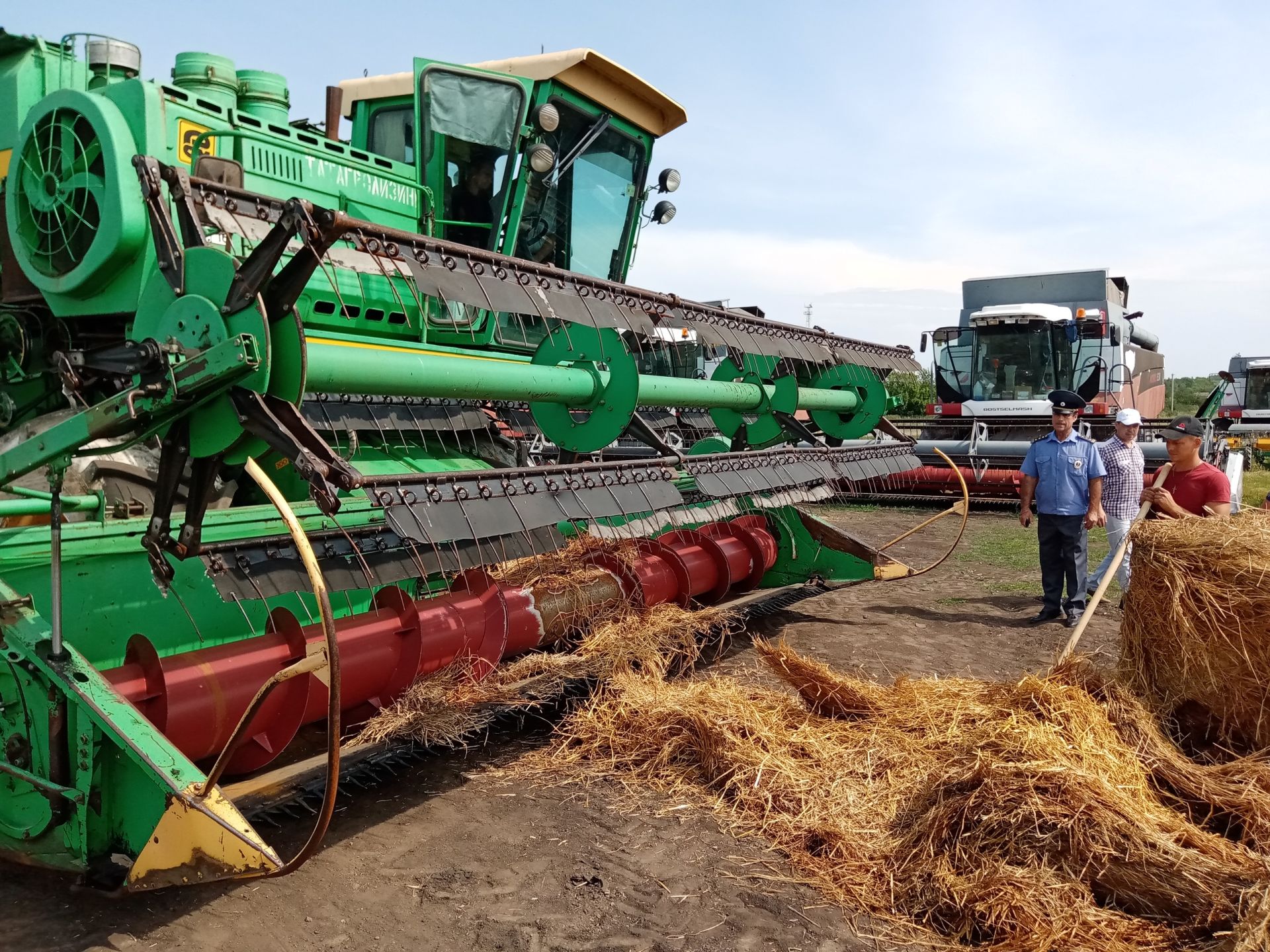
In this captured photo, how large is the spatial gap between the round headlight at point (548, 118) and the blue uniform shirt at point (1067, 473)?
12.3 ft

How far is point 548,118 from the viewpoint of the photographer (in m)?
5.18

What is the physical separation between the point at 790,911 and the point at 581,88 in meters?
4.31

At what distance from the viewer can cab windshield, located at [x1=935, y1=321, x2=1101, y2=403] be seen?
1452cm

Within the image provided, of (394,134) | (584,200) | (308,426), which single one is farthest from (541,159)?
(308,426)

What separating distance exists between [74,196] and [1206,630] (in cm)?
395

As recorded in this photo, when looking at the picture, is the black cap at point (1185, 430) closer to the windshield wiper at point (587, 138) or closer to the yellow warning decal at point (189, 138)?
the windshield wiper at point (587, 138)

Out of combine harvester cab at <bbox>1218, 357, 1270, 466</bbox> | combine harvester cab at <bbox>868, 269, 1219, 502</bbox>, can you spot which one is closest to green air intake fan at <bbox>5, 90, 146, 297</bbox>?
combine harvester cab at <bbox>868, 269, 1219, 502</bbox>

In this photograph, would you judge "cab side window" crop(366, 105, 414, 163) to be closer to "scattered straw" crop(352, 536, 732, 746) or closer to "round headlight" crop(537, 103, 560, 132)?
"round headlight" crop(537, 103, 560, 132)

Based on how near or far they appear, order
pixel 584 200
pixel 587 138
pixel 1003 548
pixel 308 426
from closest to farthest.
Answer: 1. pixel 308 426
2. pixel 587 138
3. pixel 584 200
4. pixel 1003 548

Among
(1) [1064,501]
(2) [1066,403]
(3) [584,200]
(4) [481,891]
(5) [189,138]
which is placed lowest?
(4) [481,891]

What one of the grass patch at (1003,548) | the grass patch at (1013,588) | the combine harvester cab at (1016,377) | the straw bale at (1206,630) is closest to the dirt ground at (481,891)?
the straw bale at (1206,630)

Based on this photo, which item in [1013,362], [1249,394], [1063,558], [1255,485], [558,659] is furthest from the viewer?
[1249,394]

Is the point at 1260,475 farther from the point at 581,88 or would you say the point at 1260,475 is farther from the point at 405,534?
the point at 405,534

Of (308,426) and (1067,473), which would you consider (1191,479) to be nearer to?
(1067,473)
